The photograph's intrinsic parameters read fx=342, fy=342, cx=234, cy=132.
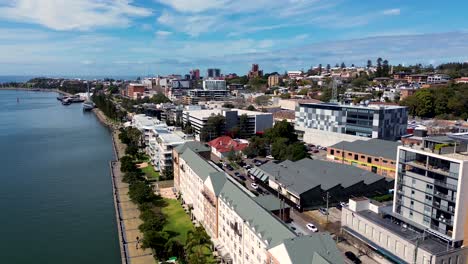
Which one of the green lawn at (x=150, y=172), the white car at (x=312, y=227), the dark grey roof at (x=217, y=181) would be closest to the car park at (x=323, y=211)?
the white car at (x=312, y=227)

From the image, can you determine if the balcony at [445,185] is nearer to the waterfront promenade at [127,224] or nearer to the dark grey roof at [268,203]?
the dark grey roof at [268,203]

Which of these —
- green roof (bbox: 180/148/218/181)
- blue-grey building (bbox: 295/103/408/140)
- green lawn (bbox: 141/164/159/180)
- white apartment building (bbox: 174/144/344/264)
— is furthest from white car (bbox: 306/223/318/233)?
blue-grey building (bbox: 295/103/408/140)

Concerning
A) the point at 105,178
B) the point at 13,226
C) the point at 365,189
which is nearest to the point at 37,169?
the point at 105,178

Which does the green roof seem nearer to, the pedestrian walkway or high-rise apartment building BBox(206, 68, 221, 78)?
the pedestrian walkway

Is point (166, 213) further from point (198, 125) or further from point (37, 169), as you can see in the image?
point (198, 125)

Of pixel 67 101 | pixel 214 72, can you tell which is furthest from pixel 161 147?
pixel 214 72

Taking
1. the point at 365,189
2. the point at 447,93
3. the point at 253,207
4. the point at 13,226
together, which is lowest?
the point at 13,226
